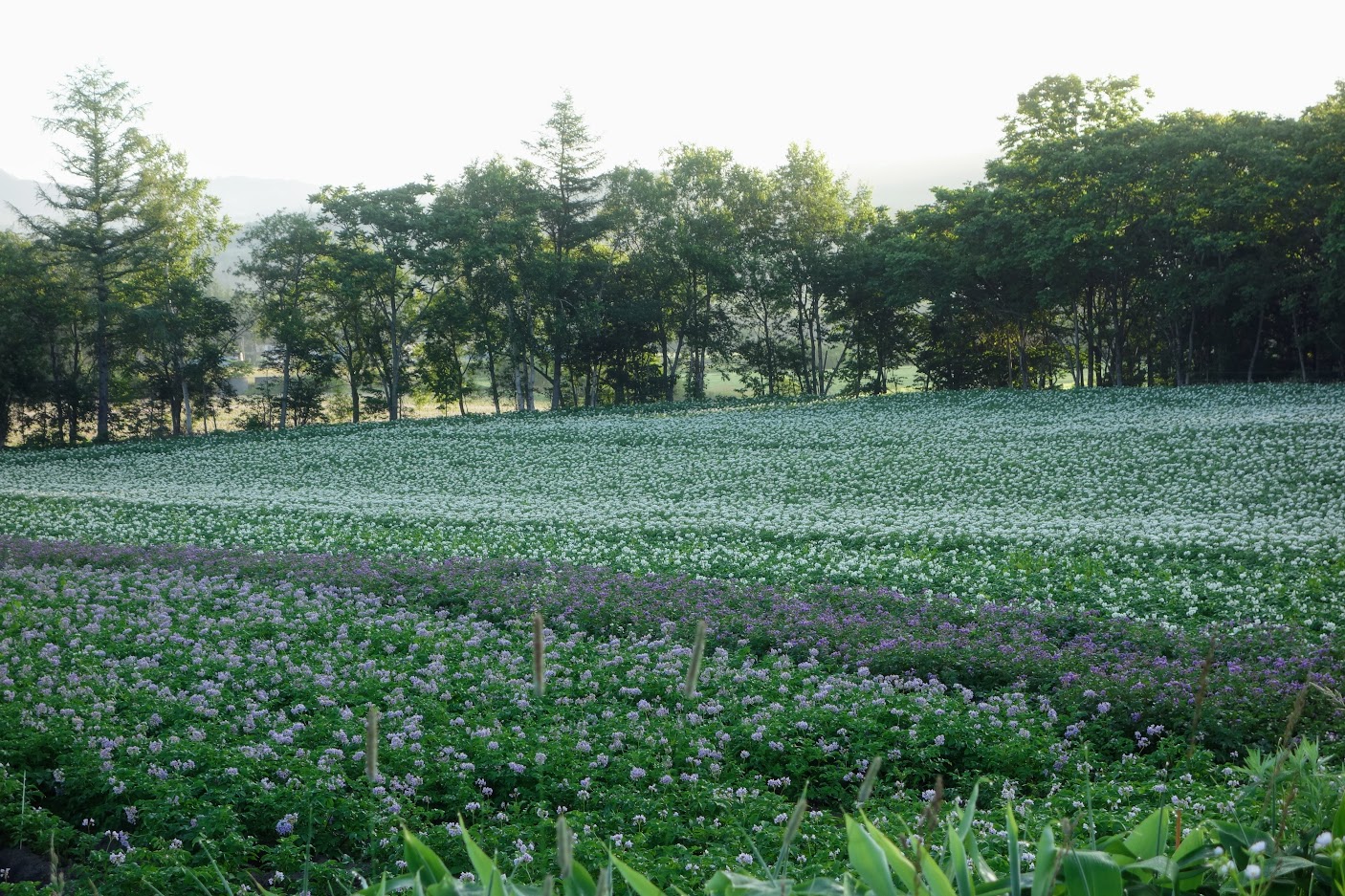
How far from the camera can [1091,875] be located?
217 cm

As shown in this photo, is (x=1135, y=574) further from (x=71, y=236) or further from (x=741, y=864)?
(x=71, y=236)

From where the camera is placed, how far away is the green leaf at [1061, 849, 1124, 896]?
7.05ft

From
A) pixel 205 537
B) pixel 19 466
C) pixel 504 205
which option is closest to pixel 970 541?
pixel 205 537

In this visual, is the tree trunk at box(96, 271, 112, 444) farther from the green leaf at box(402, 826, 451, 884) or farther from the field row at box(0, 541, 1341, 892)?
the green leaf at box(402, 826, 451, 884)

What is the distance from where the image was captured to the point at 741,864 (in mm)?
4012

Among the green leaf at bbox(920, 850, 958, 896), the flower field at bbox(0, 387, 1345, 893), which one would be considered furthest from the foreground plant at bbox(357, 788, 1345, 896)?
the flower field at bbox(0, 387, 1345, 893)

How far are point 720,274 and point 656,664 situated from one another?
132 feet

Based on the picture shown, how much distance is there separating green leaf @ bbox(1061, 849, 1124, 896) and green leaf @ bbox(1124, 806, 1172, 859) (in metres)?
0.30

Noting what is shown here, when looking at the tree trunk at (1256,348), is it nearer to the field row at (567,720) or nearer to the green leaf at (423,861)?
the field row at (567,720)

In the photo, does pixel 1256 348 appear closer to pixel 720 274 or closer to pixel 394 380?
pixel 720 274

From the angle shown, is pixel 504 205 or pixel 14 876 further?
pixel 504 205

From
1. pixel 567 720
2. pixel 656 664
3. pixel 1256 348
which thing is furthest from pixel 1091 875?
pixel 1256 348

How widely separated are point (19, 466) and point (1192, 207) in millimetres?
42911

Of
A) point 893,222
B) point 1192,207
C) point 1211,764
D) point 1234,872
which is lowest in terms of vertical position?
point 1211,764
